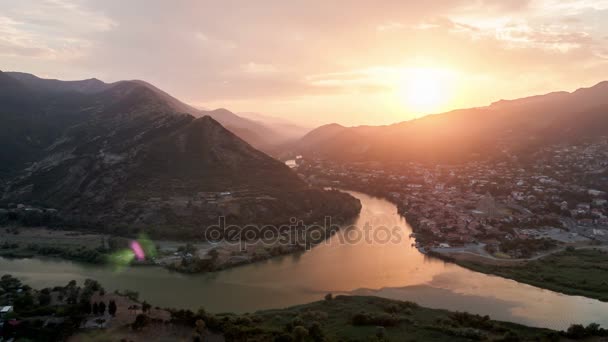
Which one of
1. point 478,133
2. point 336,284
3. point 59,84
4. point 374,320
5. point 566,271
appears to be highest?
point 59,84

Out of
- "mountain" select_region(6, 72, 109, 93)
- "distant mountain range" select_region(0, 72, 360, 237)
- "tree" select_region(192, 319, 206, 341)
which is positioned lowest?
"tree" select_region(192, 319, 206, 341)

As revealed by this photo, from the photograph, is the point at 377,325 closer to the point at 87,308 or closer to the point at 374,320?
the point at 374,320

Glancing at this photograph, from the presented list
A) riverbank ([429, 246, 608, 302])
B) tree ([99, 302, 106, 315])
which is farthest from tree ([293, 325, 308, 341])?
riverbank ([429, 246, 608, 302])

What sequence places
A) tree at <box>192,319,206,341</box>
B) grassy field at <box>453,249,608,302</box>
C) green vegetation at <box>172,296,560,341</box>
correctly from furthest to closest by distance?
grassy field at <box>453,249,608,302</box>
green vegetation at <box>172,296,560,341</box>
tree at <box>192,319,206,341</box>

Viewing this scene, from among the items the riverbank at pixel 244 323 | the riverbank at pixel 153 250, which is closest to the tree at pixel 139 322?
the riverbank at pixel 244 323

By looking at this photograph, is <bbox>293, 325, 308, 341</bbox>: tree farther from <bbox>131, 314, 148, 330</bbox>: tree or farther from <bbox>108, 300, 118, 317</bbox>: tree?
<bbox>108, 300, 118, 317</bbox>: tree

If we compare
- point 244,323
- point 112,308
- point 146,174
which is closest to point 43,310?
point 112,308

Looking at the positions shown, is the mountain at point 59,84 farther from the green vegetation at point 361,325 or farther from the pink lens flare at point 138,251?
the green vegetation at point 361,325

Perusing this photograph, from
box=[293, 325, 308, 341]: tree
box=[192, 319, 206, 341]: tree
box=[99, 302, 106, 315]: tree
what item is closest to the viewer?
box=[293, 325, 308, 341]: tree
